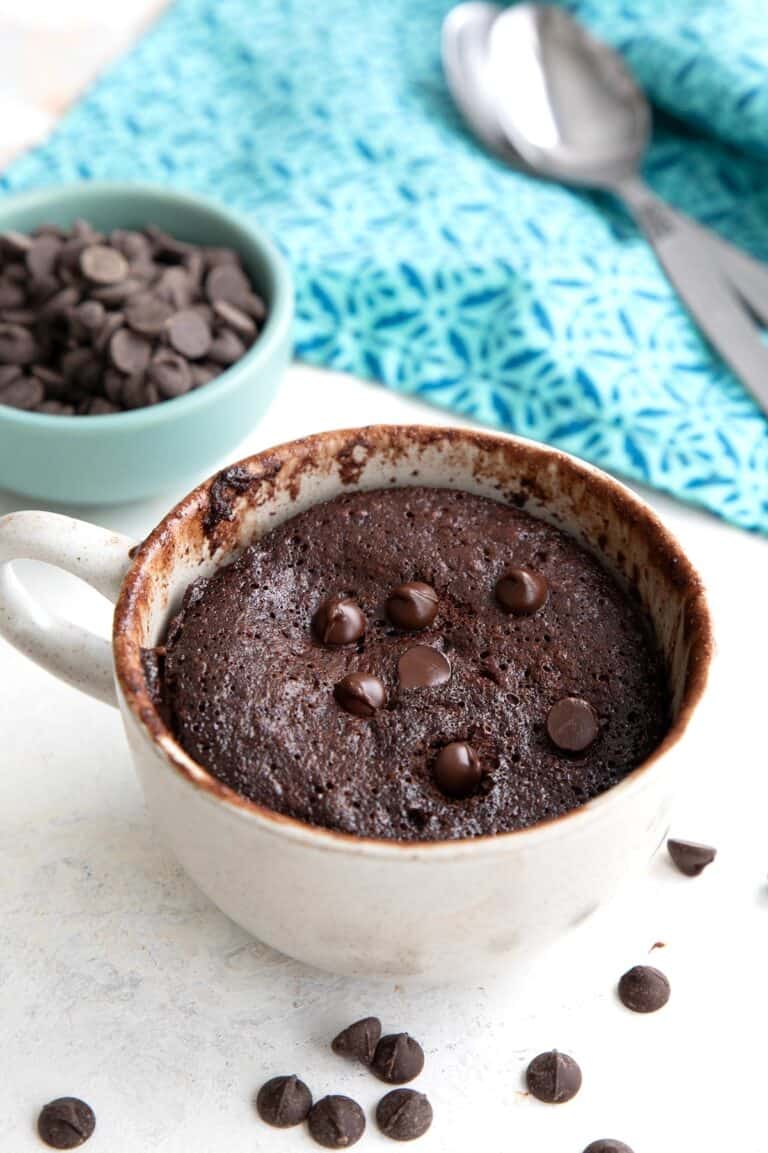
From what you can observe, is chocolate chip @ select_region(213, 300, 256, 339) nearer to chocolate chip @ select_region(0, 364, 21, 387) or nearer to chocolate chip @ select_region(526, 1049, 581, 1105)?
chocolate chip @ select_region(0, 364, 21, 387)

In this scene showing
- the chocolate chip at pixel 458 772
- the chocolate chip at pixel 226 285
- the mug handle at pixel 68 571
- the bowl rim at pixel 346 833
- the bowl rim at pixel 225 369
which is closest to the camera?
the bowl rim at pixel 346 833

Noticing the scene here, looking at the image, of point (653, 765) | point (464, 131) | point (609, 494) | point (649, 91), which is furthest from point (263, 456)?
point (649, 91)

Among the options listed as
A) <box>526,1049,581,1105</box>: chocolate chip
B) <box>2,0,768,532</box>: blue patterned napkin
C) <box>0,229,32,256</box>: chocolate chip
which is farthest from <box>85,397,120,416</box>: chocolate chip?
<box>526,1049,581,1105</box>: chocolate chip

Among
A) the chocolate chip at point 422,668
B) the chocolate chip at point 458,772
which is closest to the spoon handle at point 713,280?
the chocolate chip at point 422,668

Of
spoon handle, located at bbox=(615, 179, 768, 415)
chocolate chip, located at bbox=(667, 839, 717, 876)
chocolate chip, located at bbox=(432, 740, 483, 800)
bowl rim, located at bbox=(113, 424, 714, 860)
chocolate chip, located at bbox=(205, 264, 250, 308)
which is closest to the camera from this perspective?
bowl rim, located at bbox=(113, 424, 714, 860)

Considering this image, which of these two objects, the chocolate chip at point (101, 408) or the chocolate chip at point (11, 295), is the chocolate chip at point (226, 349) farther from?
the chocolate chip at point (11, 295)

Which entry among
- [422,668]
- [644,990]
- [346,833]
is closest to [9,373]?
[422,668]

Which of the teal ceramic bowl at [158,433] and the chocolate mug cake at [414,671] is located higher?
the chocolate mug cake at [414,671]
